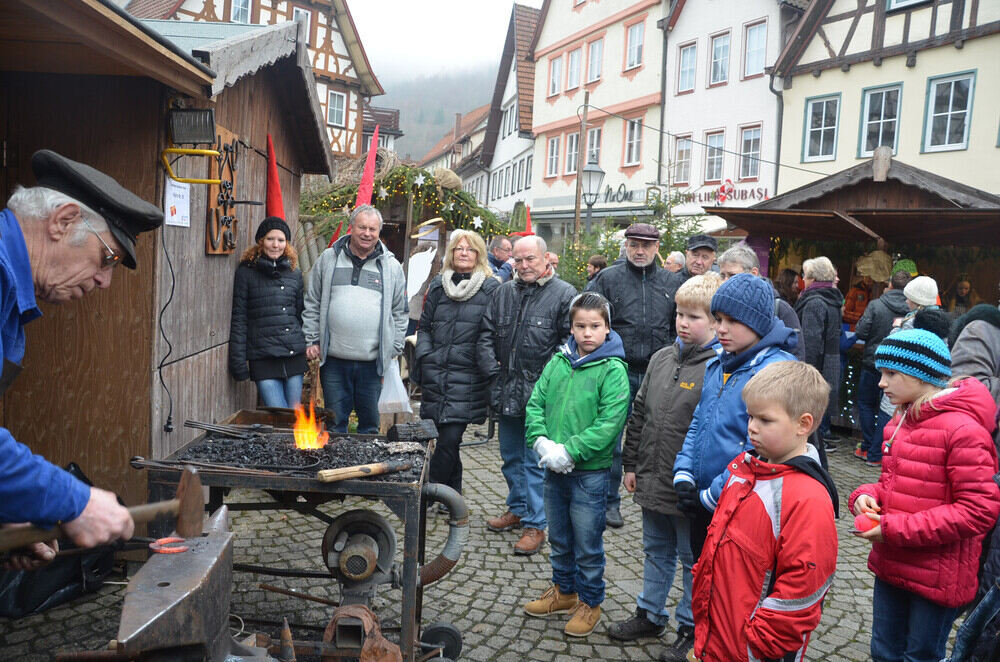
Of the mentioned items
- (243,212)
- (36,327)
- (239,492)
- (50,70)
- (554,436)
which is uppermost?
(50,70)

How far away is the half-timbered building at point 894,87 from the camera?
1558 centimetres

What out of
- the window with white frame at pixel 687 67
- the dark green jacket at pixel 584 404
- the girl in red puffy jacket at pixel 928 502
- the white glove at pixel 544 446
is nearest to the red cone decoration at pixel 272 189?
the dark green jacket at pixel 584 404

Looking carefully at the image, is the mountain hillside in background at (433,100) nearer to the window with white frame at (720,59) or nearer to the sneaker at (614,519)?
the window with white frame at (720,59)

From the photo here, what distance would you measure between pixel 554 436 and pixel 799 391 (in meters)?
1.74

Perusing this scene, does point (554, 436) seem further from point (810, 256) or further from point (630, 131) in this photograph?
point (630, 131)

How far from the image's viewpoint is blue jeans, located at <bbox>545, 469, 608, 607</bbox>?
4.09 meters

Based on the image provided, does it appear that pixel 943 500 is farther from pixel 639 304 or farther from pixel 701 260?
pixel 701 260

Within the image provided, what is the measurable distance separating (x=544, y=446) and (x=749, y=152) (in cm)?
1923

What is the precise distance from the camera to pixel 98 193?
2.35m

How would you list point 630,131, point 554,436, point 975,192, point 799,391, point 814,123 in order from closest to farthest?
point 799,391 < point 554,436 < point 975,192 < point 814,123 < point 630,131

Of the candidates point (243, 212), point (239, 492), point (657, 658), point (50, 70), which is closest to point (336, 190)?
point (243, 212)

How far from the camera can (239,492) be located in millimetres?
6375

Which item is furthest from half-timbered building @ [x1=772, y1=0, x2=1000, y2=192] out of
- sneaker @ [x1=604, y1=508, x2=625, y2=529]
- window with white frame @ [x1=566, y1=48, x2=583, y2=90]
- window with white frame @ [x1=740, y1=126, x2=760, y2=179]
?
sneaker @ [x1=604, y1=508, x2=625, y2=529]

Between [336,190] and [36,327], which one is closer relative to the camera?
[36,327]
